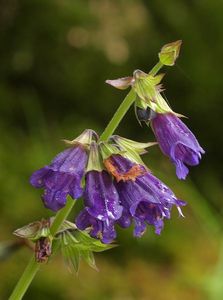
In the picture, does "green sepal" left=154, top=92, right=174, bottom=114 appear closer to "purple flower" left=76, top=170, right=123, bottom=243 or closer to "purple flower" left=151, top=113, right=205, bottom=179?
"purple flower" left=151, top=113, right=205, bottom=179

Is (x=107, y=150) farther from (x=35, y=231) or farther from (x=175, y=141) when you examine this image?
(x=35, y=231)

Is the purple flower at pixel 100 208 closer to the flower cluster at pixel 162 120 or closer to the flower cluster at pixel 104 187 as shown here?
the flower cluster at pixel 104 187

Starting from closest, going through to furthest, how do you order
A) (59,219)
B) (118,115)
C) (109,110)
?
(118,115) < (59,219) < (109,110)

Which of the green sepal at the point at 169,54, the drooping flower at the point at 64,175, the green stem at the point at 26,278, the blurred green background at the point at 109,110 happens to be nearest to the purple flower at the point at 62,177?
the drooping flower at the point at 64,175

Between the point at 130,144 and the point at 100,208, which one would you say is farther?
the point at 130,144

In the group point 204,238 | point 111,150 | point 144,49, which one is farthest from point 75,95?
point 111,150

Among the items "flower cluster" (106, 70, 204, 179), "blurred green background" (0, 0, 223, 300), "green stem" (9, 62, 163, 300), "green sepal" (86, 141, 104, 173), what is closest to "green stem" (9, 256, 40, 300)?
"green stem" (9, 62, 163, 300)

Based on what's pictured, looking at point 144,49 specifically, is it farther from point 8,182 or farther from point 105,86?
point 8,182

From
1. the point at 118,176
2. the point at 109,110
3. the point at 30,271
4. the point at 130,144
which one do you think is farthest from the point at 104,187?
the point at 109,110
